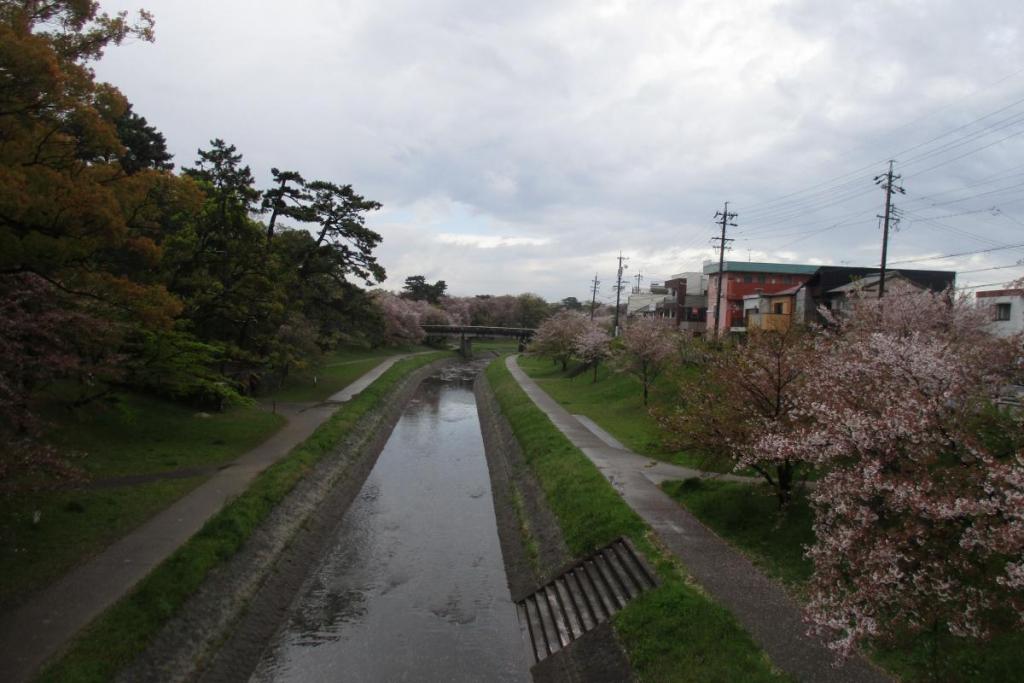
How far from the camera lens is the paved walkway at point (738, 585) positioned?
938 centimetres

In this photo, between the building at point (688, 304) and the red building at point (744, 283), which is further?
the building at point (688, 304)

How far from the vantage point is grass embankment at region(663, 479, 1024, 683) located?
878 cm

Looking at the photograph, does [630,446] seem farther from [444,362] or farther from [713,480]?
[444,362]

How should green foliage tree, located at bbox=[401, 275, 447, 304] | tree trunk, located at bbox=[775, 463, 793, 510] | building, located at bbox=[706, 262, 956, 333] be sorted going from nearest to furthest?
1. tree trunk, located at bbox=[775, 463, 793, 510]
2. building, located at bbox=[706, 262, 956, 333]
3. green foliage tree, located at bbox=[401, 275, 447, 304]

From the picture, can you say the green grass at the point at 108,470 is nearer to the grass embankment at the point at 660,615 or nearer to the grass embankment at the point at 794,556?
the grass embankment at the point at 660,615

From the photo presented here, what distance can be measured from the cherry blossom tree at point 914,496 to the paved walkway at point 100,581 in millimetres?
11267

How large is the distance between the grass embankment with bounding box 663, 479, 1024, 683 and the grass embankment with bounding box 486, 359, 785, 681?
178cm

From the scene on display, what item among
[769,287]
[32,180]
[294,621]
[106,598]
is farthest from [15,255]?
[769,287]

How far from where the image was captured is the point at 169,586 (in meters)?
12.7

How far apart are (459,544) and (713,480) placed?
25.0ft

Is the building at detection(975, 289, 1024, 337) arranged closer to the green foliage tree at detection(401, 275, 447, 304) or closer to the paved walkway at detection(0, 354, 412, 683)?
the paved walkway at detection(0, 354, 412, 683)

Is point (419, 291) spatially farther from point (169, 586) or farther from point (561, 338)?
point (169, 586)

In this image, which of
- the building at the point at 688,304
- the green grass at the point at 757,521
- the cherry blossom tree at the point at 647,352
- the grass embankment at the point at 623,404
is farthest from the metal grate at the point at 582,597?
the building at the point at 688,304

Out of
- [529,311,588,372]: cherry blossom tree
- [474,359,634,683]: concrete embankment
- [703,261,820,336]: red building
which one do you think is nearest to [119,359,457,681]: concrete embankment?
[474,359,634,683]: concrete embankment
